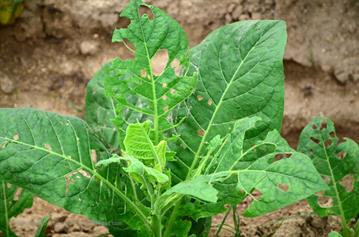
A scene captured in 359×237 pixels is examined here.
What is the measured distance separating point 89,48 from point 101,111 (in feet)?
3.05

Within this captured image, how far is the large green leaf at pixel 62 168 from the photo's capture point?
7.79ft

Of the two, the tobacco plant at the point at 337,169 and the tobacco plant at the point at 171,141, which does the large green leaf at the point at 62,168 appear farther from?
the tobacco plant at the point at 337,169

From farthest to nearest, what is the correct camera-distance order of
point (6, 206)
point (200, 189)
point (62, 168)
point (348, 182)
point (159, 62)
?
point (159, 62) → point (348, 182) → point (6, 206) → point (62, 168) → point (200, 189)

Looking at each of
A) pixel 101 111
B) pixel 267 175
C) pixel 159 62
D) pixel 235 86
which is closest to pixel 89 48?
pixel 159 62

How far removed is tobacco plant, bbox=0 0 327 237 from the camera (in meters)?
2.31

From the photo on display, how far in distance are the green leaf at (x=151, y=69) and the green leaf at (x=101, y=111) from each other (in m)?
0.26

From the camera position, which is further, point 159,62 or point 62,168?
point 159,62

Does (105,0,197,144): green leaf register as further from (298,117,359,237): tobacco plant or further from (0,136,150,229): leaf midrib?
(298,117,359,237): tobacco plant

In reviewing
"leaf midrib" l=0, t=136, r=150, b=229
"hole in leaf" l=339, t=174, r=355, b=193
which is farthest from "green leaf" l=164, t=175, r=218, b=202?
"hole in leaf" l=339, t=174, r=355, b=193

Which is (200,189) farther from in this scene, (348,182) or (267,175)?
(348,182)

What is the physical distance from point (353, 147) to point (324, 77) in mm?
854

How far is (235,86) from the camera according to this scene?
8.61 ft

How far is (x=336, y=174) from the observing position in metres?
2.81

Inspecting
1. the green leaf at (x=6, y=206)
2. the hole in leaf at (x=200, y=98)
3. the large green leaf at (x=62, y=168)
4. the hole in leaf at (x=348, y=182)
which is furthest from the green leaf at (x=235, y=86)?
the hole in leaf at (x=348, y=182)
